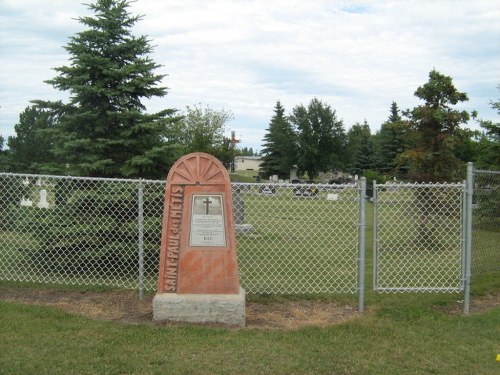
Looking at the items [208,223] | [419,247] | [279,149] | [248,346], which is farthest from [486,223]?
[279,149]

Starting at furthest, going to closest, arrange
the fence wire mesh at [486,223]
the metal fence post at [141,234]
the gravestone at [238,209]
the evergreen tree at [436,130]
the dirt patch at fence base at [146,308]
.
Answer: the evergreen tree at [436,130] < the gravestone at [238,209] < the fence wire mesh at [486,223] < the metal fence post at [141,234] < the dirt patch at fence base at [146,308]

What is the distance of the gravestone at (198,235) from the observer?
5.47 meters

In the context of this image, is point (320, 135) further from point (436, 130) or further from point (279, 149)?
point (436, 130)

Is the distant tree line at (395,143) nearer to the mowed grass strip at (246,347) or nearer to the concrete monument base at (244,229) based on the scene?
the concrete monument base at (244,229)

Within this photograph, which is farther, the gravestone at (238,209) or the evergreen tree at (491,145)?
the evergreen tree at (491,145)

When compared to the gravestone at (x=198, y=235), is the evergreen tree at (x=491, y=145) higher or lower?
higher

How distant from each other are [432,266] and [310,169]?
57.1 m

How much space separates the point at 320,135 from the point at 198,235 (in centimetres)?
6185

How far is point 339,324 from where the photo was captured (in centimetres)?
547

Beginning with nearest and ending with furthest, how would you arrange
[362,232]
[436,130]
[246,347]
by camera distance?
[246,347]
[362,232]
[436,130]

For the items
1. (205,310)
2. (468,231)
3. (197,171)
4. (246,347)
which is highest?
(197,171)

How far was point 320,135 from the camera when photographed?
66188mm

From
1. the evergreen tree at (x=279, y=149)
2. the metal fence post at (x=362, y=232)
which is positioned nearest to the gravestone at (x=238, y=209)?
the metal fence post at (x=362, y=232)

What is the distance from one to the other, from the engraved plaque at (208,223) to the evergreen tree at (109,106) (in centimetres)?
238
